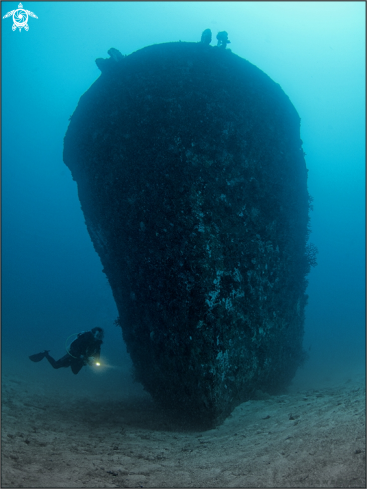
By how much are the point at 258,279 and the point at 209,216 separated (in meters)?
1.85

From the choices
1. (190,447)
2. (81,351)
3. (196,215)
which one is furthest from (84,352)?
(196,215)

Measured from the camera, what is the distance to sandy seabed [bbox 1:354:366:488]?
255 centimetres

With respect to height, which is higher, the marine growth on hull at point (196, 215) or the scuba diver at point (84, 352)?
the marine growth on hull at point (196, 215)

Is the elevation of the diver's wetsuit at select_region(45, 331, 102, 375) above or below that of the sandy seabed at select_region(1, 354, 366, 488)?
above

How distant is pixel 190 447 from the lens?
3.83 metres

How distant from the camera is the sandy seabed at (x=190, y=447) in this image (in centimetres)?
255

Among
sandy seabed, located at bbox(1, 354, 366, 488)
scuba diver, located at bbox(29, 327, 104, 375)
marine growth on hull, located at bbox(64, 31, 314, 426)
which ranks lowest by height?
sandy seabed, located at bbox(1, 354, 366, 488)

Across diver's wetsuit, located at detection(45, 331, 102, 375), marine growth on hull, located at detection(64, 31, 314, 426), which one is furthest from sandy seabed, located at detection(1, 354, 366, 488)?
diver's wetsuit, located at detection(45, 331, 102, 375)

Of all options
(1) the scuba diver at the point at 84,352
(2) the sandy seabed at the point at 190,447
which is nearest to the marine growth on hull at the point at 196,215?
(2) the sandy seabed at the point at 190,447

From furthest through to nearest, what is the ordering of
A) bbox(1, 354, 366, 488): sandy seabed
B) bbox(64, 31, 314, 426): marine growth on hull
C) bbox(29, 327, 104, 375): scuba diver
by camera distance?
bbox(29, 327, 104, 375): scuba diver → bbox(64, 31, 314, 426): marine growth on hull → bbox(1, 354, 366, 488): sandy seabed

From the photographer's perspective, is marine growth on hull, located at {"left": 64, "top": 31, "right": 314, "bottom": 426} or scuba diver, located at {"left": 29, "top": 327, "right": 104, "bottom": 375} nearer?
marine growth on hull, located at {"left": 64, "top": 31, "right": 314, "bottom": 426}

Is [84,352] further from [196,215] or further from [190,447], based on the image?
[196,215]

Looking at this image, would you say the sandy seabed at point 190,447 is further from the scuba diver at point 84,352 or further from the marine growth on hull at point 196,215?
the scuba diver at point 84,352

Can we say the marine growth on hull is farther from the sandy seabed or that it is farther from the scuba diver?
the scuba diver
